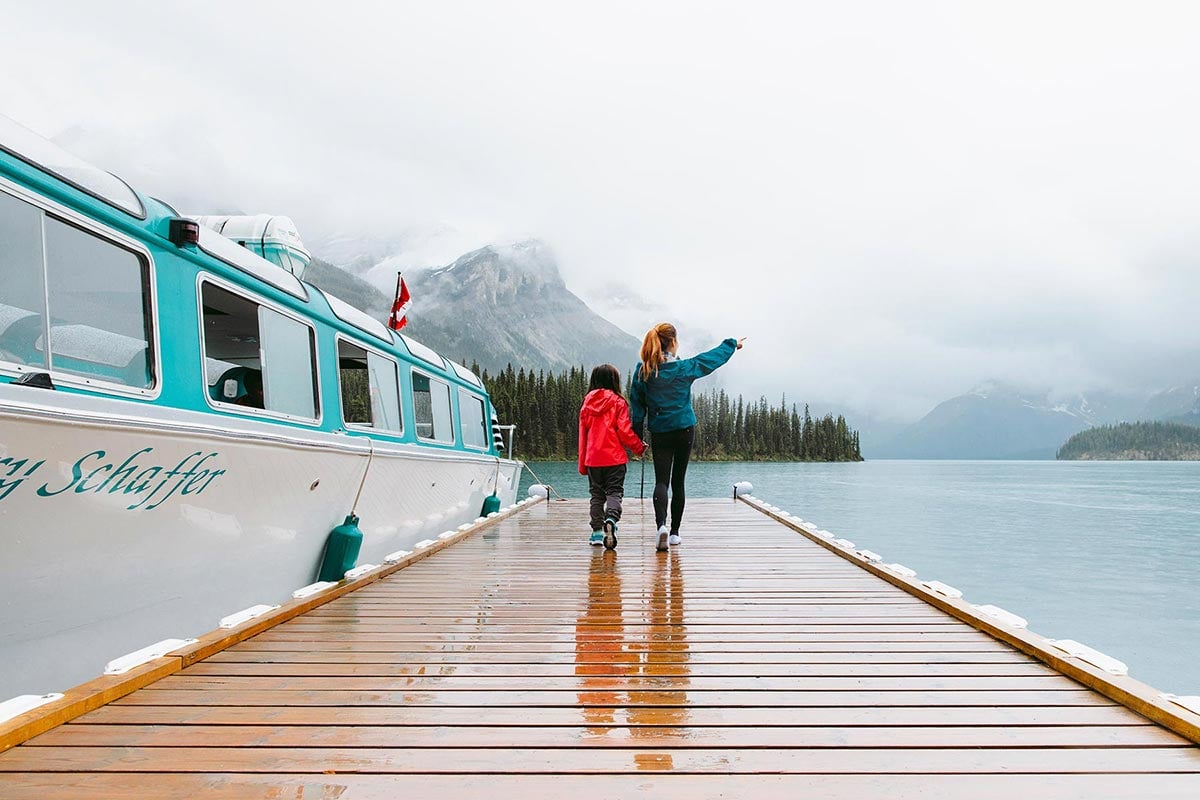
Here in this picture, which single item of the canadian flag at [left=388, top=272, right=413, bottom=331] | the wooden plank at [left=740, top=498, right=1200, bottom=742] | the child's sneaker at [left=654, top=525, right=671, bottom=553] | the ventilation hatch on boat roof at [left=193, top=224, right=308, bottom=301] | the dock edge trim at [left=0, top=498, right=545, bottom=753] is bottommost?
the wooden plank at [left=740, top=498, right=1200, bottom=742]

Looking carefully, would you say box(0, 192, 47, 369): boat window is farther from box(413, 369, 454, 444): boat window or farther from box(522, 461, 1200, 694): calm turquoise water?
box(522, 461, 1200, 694): calm turquoise water

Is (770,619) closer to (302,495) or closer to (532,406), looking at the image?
(302,495)

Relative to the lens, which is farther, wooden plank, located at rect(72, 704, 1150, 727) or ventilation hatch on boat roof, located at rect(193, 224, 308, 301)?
ventilation hatch on boat roof, located at rect(193, 224, 308, 301)

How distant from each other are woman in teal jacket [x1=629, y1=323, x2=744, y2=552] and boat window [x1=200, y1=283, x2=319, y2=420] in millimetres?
3317

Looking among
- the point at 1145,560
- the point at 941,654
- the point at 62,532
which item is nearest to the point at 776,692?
the point at 941,654

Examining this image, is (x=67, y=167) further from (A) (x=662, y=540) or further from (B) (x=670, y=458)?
(A) (x=662, y=540)

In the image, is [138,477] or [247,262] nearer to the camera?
[138,477]

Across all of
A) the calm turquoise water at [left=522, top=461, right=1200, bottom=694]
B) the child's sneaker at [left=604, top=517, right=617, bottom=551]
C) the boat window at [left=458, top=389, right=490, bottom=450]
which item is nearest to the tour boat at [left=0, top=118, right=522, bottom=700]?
the child's sneaker at [left=604, top=517, right=617, bottom=551]

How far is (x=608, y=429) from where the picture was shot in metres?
7.80

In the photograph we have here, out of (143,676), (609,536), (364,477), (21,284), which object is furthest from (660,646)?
(364,477)

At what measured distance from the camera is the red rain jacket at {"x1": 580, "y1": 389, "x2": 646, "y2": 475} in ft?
25.5

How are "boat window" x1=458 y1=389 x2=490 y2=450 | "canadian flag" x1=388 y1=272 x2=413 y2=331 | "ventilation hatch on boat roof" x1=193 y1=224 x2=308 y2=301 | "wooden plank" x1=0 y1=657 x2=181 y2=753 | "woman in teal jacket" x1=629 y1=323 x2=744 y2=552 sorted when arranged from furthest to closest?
"boat window" x1=458 y1=389 x2=490 y2=450 → "canadian flag" x1=388 y1=272 x2=413 y2=331 → "woman in teal jacket" x1=629 y1=323 x2=744 y2=552 → "ventilation hatch on boat roof" x1=193 y1=224 x2=308 y2=301 → "wooden plank" x1=0 y1=657 x2=181 y2=753

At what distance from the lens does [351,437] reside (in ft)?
26.3

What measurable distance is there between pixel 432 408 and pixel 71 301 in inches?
283
